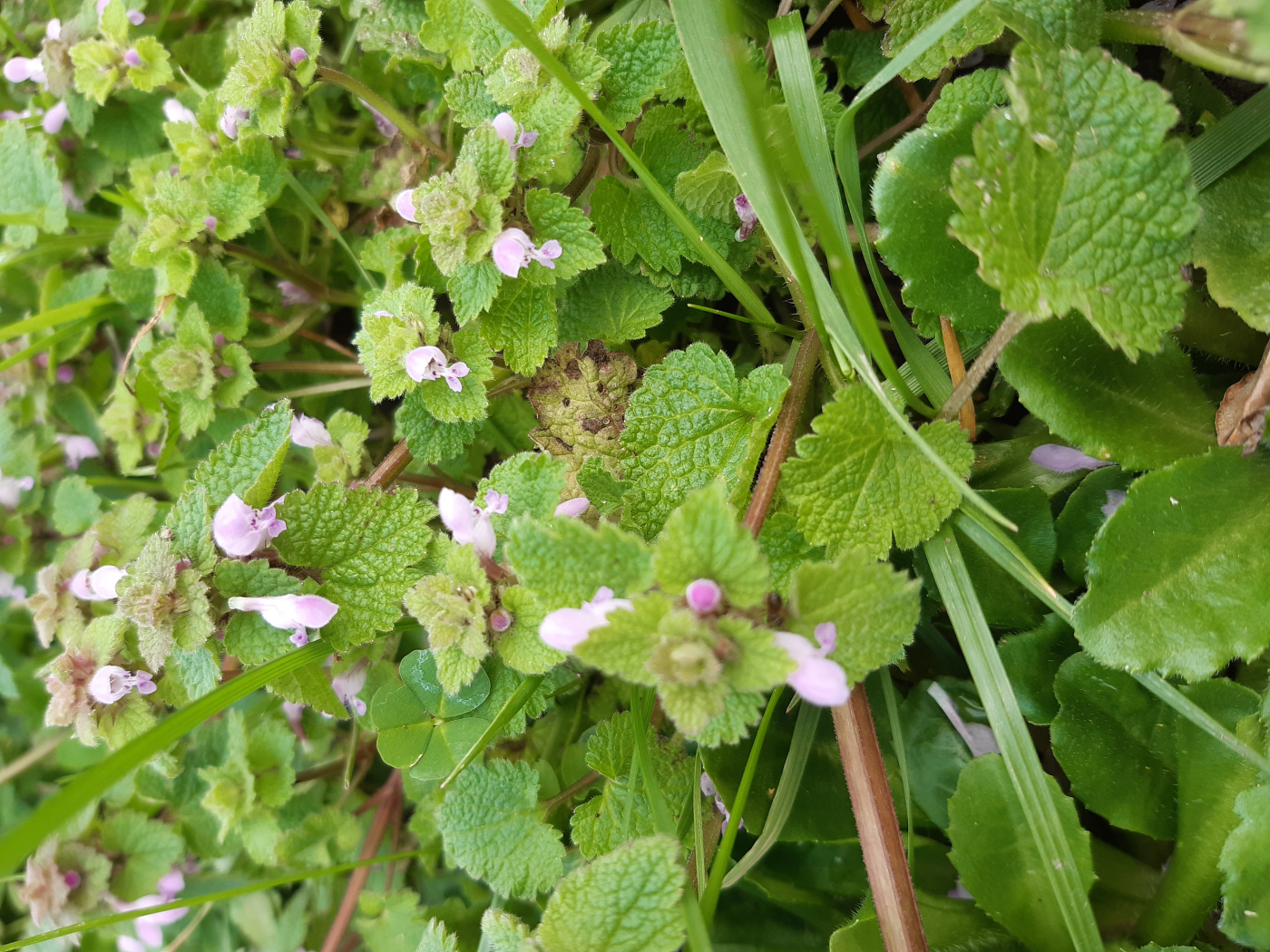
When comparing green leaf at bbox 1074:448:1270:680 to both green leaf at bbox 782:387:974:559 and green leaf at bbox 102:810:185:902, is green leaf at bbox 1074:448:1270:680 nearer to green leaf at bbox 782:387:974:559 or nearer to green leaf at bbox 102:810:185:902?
green leaf at bbox 782:387:974:559

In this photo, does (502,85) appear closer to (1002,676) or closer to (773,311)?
(773,311)

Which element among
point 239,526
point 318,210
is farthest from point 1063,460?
point 318,210

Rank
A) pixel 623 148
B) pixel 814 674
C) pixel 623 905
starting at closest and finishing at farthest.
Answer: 1. pixel 814 674
2. pixel 623 905
3. pixel 623 148

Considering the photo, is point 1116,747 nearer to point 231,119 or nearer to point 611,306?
point 611,306

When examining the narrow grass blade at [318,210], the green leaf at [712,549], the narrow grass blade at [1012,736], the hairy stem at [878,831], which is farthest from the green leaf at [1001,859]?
the narrow grass blade at [318,210]

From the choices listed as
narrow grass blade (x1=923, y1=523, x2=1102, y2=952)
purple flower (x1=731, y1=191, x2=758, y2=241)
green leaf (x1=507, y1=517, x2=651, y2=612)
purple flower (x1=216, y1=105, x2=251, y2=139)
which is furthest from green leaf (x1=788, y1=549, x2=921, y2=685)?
purple flower (x1=216, y1=105, x2=251, y2=139)

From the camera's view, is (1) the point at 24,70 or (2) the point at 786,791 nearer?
(2) the point at 786,791
